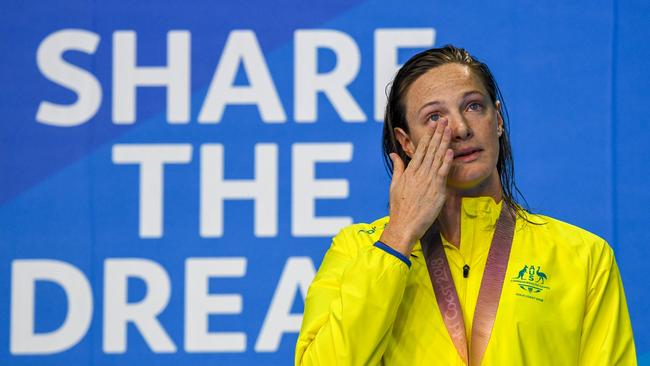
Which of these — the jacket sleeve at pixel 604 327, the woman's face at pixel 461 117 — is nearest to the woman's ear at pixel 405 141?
the woman's face at pixel 461 117

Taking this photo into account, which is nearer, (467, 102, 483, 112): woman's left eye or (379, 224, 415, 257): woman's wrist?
(379, 224, 415, 257): woman's wrist

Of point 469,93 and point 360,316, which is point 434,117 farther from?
point 360,316

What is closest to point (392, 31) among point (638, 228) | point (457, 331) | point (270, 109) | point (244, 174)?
point (270, 109)

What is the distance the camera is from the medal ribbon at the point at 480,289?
159cm

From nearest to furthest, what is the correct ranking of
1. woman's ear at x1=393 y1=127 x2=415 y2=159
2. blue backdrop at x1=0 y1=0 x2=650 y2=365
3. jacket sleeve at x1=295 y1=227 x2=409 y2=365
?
jacket sleeve at x1=295 y1=227 x2=409 y2=365
woman's ear at x1=393 y1=127 x2=415 y2=159
blue backdrop at x1=0 y1=0 x2=650 y2=365

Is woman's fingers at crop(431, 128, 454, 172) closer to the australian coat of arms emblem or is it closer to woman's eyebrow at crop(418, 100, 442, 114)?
woman's eyebrow at crop(418, 100, 442, 114)

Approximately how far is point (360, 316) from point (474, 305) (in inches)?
8.6

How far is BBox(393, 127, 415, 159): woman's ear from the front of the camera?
1.80 m

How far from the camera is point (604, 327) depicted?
1607 millimetres

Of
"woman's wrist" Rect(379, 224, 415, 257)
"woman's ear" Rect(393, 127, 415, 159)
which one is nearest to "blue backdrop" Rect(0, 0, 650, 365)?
"woman's ear" Rect(393, 127, 415, 159)

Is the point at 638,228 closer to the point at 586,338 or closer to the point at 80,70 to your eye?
the point at 586,338

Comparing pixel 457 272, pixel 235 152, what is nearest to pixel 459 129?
pixel 457 272

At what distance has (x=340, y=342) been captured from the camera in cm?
154

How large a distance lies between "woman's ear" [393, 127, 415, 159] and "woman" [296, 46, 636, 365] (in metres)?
0.02
